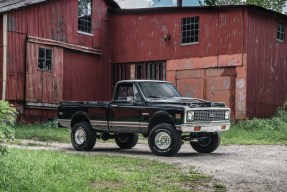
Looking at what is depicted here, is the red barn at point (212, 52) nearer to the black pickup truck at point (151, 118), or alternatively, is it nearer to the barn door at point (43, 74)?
the barn door at point (43, 74)

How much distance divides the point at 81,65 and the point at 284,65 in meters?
10.9

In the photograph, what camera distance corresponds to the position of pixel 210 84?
1002 inches

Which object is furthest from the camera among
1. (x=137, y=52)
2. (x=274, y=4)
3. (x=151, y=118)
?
(x=274, y=4)

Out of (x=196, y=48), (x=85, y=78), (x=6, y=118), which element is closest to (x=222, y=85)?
(x=196, y=48)

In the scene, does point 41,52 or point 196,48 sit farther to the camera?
point 196,48

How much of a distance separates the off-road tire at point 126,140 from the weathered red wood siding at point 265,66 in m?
10.2

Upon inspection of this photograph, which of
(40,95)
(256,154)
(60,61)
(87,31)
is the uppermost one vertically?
(87,31)

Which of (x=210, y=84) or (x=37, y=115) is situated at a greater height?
(x=210, y=84)

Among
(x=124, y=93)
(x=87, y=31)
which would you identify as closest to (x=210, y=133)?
(x=124, y=93)

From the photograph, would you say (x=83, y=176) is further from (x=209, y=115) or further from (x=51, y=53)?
(x=51, y=53)

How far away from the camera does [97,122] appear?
14859 mm

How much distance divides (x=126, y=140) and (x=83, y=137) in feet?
4.79

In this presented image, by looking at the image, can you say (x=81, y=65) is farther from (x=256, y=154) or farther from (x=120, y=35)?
(x=256, y=154)

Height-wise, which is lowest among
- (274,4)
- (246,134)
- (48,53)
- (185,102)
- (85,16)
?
(246,134)
